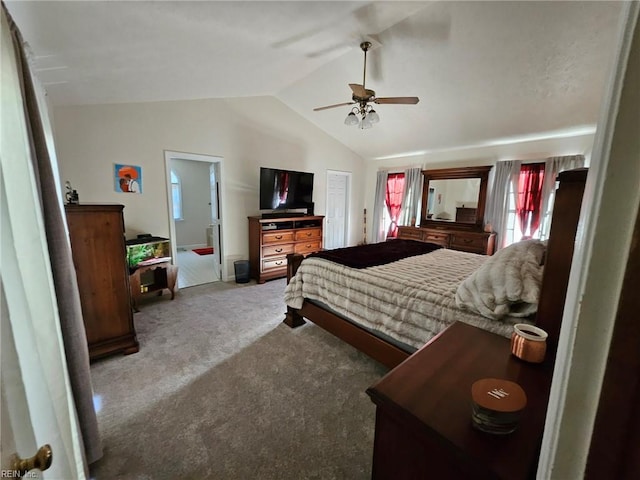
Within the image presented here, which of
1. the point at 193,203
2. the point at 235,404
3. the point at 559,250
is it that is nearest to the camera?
the point at 559,250

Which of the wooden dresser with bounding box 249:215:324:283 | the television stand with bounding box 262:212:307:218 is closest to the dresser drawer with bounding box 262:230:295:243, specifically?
the wooden dresser with bounding box 249:215:324:283

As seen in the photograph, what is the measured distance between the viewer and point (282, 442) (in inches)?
59.7

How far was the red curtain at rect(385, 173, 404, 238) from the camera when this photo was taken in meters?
5.56

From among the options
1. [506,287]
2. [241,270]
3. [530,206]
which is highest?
[530,206]

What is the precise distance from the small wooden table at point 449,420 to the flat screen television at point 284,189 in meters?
3.74

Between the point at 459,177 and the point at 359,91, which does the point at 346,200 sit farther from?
the point at 359,91

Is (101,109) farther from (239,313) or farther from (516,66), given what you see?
(516,66)

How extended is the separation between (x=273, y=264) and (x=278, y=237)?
0.45 meters

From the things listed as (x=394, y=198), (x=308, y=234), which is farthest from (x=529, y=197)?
(x=308, y=234)

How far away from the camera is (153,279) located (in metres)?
3.67

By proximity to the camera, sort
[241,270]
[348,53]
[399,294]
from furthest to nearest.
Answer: [241,270], [348,53], [399,294]

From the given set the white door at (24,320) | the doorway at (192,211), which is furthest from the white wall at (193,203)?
the white door at (24,320)

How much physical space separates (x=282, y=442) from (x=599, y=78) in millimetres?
4232

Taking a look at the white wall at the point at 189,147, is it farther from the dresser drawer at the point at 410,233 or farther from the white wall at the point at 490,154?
the dresser drawer at the point at 410,233
